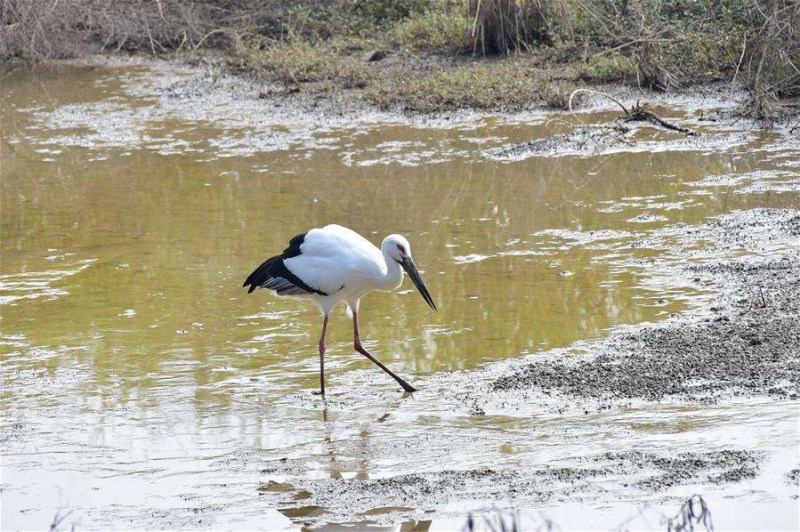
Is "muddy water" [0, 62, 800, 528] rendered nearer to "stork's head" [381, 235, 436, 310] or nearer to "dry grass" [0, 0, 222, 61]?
"stork's head" [381, 235, 436, 310]

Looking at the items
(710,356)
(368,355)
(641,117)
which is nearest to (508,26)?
(641,117)

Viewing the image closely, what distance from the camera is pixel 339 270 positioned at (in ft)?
22.4

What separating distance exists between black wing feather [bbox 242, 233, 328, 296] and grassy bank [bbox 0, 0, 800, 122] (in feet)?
20.0

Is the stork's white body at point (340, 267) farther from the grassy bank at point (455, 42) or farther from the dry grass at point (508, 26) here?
the dry grass at point (508, 26)

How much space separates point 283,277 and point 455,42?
28.5 feet

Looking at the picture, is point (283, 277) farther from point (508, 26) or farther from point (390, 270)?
point (508, 26)

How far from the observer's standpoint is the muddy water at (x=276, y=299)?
18.4 feet

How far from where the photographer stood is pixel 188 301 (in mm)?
8211

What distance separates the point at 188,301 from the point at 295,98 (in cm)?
640

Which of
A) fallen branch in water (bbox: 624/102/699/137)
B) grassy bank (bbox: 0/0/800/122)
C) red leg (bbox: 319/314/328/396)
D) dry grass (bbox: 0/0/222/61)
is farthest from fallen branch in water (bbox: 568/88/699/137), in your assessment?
dry grass (bbox: 0/0/222/61)

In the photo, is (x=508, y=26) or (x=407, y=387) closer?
(x=407, y=387)

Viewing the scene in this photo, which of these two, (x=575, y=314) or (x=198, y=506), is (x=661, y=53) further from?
(x=198, y=506)

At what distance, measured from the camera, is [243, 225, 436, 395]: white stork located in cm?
681

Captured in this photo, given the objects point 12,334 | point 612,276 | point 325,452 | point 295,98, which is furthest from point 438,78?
point 325,452
